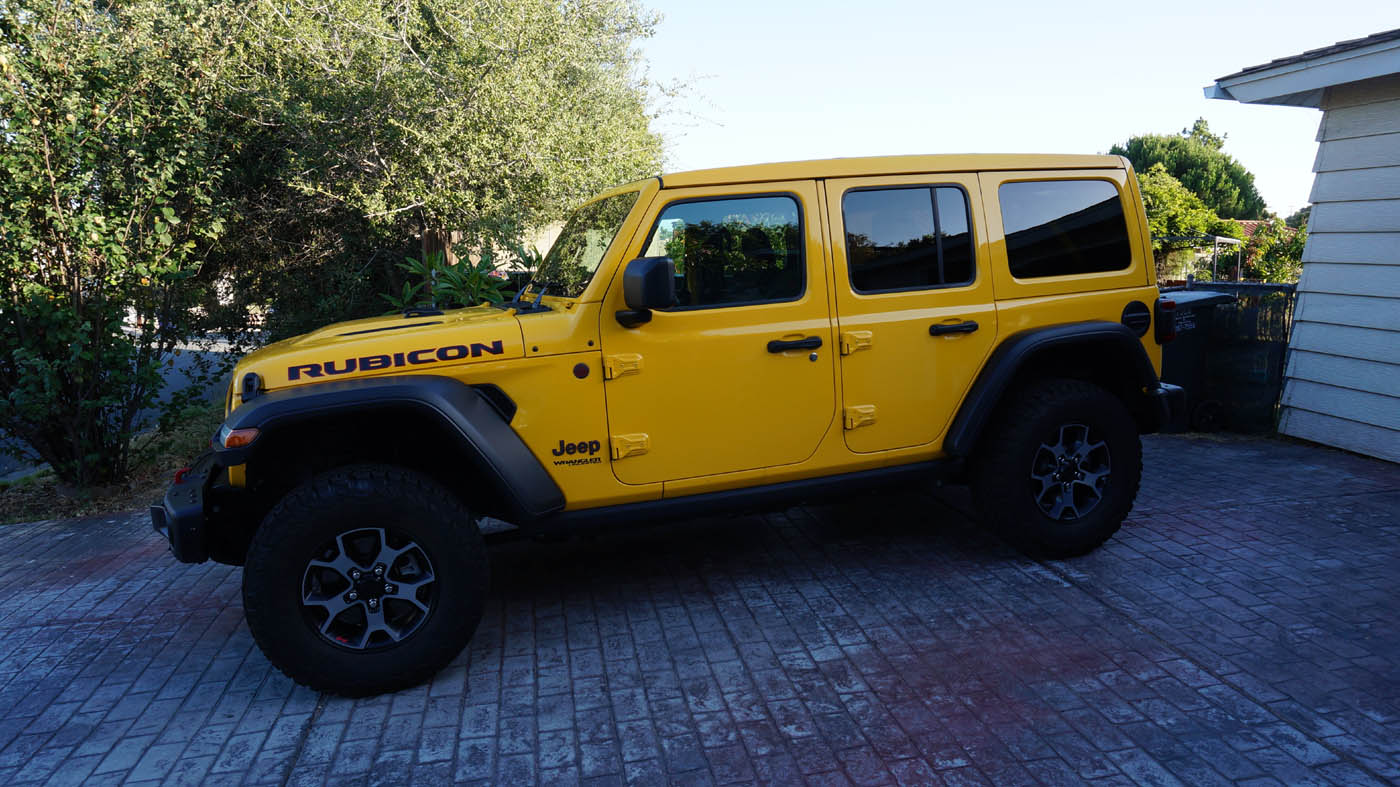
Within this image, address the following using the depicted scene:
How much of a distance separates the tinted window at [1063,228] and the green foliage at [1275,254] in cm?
2185

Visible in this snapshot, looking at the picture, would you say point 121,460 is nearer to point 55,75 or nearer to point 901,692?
point 55,75

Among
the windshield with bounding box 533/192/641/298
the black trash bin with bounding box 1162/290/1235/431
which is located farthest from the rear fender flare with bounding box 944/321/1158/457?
the black trash bin with bounding box 1162/290/1235/431

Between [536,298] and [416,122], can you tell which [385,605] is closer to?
[536,298]

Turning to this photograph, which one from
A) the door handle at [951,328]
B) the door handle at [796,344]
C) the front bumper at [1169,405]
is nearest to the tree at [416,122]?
the door handle at [796,344]

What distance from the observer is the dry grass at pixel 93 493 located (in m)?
6.51

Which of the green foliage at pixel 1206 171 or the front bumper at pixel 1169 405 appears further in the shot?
the green foliage at pixel 1206 171

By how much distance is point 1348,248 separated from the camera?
22.1 ft

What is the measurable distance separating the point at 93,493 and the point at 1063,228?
275 inches

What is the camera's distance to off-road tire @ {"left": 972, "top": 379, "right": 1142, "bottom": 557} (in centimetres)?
441

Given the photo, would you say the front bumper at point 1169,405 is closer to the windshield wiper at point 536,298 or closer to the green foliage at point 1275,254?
the windshield wiper at point 536,298

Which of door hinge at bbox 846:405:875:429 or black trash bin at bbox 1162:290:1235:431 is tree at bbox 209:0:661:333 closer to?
door hinge at bbox 846:405:875:429

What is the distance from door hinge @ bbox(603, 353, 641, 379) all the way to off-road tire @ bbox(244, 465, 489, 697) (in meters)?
0.83

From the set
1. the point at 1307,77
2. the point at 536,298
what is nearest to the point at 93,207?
the point at 536,298

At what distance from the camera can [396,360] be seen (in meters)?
3.59
